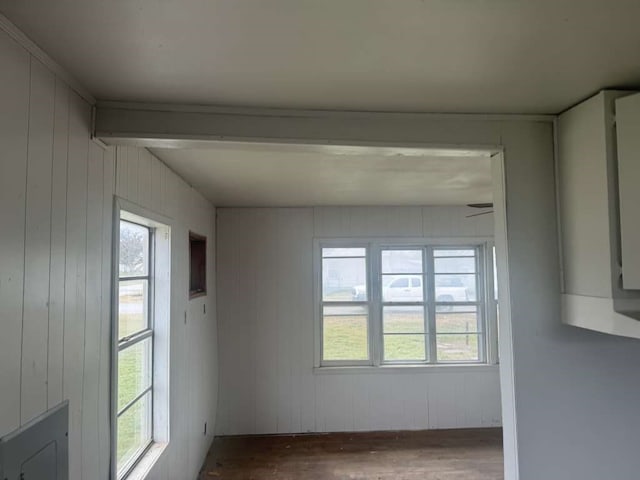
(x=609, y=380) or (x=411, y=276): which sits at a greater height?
(x=411, y=276)

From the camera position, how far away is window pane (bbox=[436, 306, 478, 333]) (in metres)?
4.63

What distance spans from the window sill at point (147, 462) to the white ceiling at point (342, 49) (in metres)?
1.89

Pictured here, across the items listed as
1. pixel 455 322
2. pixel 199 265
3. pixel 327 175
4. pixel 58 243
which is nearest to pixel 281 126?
pixel 58 243

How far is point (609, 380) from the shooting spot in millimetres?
1676

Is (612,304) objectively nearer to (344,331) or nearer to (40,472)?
(40,472)

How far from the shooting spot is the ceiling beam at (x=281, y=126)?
1.56 m

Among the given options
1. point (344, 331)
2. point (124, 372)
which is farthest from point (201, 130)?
point (344, 331)

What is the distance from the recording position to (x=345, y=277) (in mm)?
4625

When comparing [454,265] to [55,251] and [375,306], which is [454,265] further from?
[55,251]

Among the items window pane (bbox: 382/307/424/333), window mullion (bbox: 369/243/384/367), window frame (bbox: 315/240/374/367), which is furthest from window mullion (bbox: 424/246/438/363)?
window frame (bbox: 315/240/374/367)

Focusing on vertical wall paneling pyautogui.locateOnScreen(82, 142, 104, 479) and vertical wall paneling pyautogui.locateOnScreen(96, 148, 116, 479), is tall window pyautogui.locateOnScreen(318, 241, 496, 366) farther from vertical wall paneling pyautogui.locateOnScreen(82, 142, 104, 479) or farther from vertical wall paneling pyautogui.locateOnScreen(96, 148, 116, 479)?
vertical wall paneling pyautogui.locateOnScreen(82, 142, 104, 479)

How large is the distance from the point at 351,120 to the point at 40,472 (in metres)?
1.58

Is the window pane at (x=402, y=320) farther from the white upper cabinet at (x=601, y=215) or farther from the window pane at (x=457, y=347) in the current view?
the white upper cabinet at (x=601, y=215)

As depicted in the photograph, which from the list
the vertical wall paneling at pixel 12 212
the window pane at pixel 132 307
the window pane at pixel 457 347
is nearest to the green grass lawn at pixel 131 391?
the window pane at pixel 132 307
